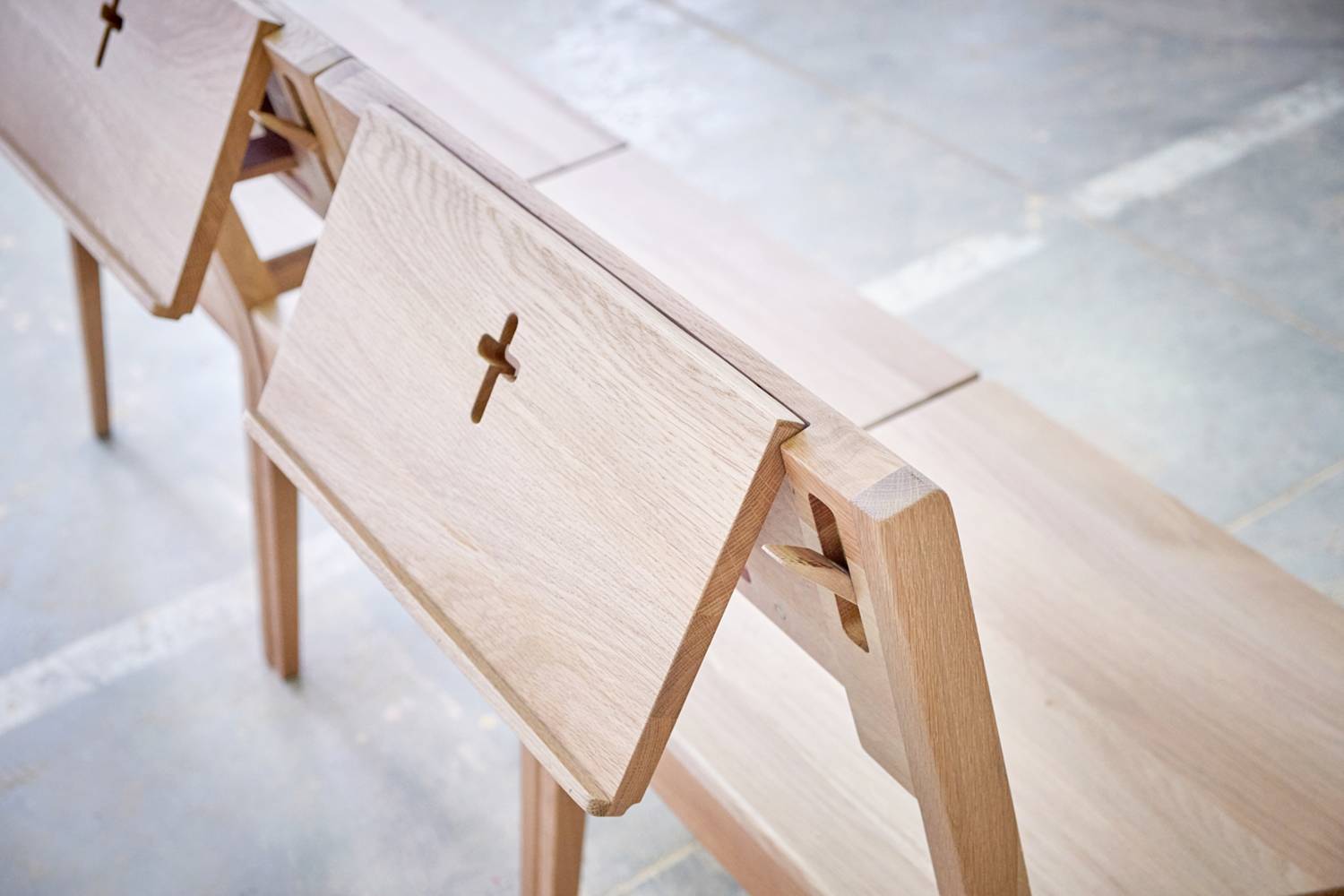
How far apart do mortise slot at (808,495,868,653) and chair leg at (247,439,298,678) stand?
1027mm

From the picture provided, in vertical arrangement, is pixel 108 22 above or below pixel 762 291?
above

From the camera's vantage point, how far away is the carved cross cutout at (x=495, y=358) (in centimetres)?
105

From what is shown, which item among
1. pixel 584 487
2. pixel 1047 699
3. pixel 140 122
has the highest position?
pixel 584 487

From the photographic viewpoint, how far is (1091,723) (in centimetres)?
127

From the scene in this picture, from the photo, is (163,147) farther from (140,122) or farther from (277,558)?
(277,558)

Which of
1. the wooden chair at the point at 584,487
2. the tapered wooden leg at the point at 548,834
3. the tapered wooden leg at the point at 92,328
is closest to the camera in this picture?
the wooden chair at the point at 584,487

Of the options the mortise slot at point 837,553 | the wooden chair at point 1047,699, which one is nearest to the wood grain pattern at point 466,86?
the wooden chair at point 1047,699

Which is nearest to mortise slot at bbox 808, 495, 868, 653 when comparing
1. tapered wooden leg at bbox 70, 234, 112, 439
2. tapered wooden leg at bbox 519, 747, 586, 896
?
tapered wooden leg at bbox 519, 747, 586, 896

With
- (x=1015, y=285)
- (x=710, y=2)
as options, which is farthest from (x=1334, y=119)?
(x=710, y=2)

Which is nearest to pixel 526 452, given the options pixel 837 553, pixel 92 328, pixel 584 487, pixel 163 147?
pixel 584 487

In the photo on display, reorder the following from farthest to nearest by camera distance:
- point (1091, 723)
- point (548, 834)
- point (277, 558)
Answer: point (277, 558) < point (548, 834) < point (1091, 723)

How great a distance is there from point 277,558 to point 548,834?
0.67 meters

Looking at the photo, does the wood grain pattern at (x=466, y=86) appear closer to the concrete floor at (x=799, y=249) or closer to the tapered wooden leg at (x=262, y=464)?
the tapered wooden leg at (x=262, y=464)

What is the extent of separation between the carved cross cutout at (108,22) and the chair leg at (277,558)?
0.55m
